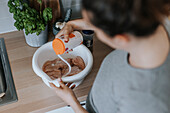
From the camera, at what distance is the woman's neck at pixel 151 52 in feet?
1.71

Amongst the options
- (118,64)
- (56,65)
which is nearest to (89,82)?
(56,65)

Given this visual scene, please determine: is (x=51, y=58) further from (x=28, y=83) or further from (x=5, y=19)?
(x=5, y=19)

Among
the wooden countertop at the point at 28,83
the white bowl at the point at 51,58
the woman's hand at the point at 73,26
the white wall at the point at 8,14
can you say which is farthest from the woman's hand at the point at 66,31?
the white wall at the point at 8,14

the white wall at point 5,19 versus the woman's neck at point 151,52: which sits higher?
the woman's neck at point 151,52

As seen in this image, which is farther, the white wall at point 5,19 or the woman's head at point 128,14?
the white wall at point 5,19

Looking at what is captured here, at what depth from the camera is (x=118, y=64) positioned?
0.65 meters

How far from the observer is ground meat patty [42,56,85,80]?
3.43 ft

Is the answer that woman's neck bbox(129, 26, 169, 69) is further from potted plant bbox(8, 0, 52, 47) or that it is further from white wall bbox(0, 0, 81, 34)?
white wall bbox(0, 0, 81, 34)

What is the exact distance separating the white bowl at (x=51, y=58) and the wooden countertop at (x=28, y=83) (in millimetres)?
65

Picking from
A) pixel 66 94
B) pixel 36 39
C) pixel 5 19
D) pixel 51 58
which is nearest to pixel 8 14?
pixel 5 19

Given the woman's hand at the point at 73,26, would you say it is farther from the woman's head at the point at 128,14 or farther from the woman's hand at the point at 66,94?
the woman's head at the point at 128,14

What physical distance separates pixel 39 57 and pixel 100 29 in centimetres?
62

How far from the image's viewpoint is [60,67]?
1083 millimetres

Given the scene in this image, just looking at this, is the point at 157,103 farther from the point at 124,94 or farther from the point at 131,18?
the point at 131,18
